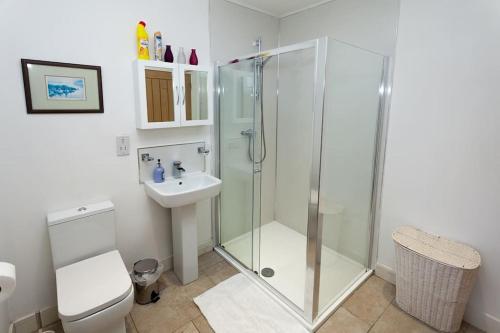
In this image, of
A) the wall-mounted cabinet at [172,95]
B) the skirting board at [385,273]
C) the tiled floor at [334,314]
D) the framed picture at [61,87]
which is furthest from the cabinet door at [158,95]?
the skirting board at [385,273]

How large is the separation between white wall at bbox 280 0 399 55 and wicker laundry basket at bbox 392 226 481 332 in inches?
56.6

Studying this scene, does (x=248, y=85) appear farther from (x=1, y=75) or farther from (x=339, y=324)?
(x=339, y=324)

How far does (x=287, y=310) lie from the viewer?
1970 mm

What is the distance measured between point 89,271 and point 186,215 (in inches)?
29.4

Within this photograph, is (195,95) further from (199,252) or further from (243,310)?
(243,310)

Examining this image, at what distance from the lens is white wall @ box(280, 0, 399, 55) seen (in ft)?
6.66

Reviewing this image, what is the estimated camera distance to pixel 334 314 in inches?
76.5

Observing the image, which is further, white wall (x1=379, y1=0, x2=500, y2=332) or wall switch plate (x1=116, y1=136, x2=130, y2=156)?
wall switch plate (x1=116, y1=136, x2=130, y2=156)

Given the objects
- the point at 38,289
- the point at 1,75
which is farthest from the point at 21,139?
the point at 38,289

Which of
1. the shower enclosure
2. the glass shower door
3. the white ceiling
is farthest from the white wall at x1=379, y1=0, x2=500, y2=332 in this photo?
the glass shower door

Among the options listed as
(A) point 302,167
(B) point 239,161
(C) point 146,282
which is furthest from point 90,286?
(A) point 302,167

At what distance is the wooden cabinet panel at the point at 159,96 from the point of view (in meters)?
1.96

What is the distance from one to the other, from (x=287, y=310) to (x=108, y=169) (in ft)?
5.51

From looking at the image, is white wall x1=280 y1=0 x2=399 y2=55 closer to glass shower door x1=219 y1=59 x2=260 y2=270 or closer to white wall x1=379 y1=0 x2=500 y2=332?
white wall x1=379 y1=0 x2=500 y2=332
